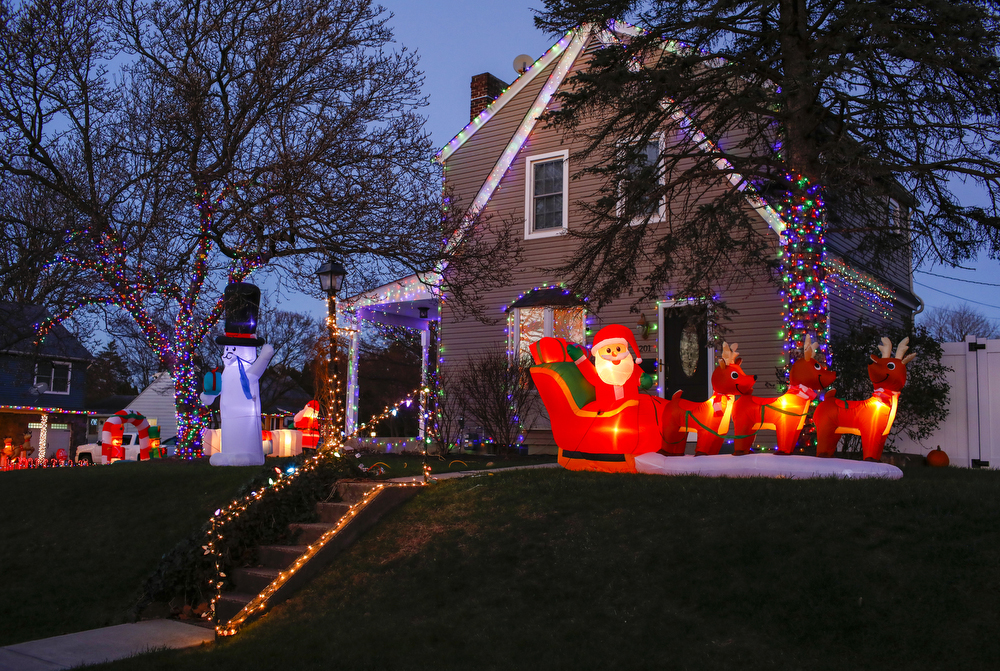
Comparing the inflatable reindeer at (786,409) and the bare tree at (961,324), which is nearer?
the inflatable reindeer at (786,409)

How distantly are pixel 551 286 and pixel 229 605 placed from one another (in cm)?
1043

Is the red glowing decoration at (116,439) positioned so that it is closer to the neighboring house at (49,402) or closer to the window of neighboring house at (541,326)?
the window of neighboring house at (541,326)

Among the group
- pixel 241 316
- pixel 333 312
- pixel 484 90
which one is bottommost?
pixel 333 312

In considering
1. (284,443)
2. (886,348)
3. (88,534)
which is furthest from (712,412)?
(284,443)

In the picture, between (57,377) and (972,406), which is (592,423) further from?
(57,377)

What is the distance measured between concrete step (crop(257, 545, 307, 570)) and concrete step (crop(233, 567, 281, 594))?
0.10 metres

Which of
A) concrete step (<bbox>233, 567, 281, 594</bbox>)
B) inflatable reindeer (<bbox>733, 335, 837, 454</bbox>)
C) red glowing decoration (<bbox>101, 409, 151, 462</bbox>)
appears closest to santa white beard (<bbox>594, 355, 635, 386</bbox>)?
inflatable reindeer (<bbox>733, 335, 837, 454</bbox>)

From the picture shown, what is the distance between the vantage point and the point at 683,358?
15.1 metres

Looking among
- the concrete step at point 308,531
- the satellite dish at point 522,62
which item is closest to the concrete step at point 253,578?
the concrete step at point 308,531

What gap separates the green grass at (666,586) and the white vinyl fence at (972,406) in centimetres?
490

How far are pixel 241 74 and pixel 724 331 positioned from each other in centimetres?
977

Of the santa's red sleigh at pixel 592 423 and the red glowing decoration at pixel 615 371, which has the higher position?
the red glowing decoration at pixel 615 371

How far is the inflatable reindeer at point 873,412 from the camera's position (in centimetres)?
849

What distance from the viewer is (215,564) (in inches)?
→ 306
